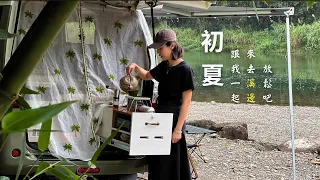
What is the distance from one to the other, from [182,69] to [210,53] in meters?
3.91

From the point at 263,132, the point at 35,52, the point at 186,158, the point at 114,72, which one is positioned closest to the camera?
the point at 35,52

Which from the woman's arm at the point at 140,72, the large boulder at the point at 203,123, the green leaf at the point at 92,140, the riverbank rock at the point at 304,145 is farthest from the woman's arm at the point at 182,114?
the large boulder at the point at 203,123

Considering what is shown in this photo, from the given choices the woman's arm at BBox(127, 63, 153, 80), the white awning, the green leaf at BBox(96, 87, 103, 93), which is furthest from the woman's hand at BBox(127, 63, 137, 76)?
the white awning

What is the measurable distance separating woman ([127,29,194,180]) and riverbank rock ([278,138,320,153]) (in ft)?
12.6

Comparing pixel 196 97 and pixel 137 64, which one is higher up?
pixel 137 64

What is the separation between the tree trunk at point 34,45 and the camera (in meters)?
0.63

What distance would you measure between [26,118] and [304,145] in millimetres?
6917

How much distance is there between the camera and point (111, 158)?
3725 mm

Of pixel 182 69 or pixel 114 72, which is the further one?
pixel 114 72

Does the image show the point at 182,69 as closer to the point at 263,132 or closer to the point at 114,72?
the point at 114,72

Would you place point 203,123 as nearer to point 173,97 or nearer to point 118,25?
point 118,25

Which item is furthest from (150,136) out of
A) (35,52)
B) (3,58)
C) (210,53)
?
(210,53)

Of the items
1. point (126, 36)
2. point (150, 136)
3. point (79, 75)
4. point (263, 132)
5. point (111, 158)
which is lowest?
point (263, 132)

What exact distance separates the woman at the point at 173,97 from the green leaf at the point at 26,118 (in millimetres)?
2859
